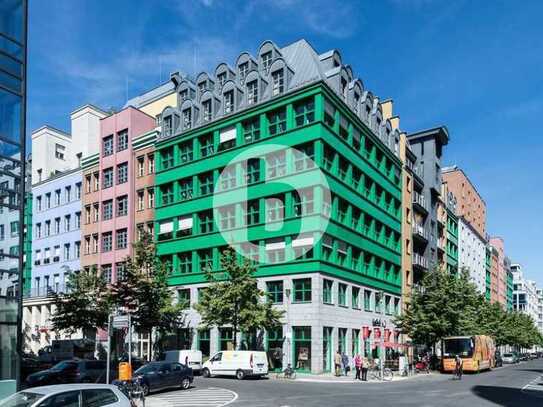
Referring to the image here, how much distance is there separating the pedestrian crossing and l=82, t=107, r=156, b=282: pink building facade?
104ft

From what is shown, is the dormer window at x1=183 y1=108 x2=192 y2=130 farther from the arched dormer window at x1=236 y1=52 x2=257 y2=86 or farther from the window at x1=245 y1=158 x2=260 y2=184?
the window at x1=245 y1=158 x2=260 y2=184

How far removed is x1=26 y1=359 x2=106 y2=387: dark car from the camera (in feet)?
95.3

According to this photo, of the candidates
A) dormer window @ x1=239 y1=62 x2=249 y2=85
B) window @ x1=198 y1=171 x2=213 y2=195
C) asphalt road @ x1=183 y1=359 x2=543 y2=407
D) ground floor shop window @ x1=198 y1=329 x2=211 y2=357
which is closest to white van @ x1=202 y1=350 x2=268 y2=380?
asphalt road @ x1=183 y1=359 x2=543 y2=407

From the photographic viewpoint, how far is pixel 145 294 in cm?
4519

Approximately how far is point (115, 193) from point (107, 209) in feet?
7.48

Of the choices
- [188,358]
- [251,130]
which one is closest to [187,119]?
[251,130]

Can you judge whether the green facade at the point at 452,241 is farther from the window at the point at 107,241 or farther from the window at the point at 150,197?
the window at the point at 107,241

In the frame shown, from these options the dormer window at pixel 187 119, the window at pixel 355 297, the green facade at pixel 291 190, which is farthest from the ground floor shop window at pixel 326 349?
the dormer window at pixel 187 119

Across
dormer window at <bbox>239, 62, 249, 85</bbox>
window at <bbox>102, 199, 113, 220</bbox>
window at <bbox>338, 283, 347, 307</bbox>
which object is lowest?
window at <bbox>338, 283, 347, 307</bbox>

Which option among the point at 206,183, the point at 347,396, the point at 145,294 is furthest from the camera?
the point at 206,183

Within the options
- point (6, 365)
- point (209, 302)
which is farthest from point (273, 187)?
point (6, 365)

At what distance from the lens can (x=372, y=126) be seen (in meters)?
57.4

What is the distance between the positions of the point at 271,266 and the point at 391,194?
2131 cm

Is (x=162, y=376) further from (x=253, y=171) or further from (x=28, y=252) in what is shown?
(x=28, y=252)
